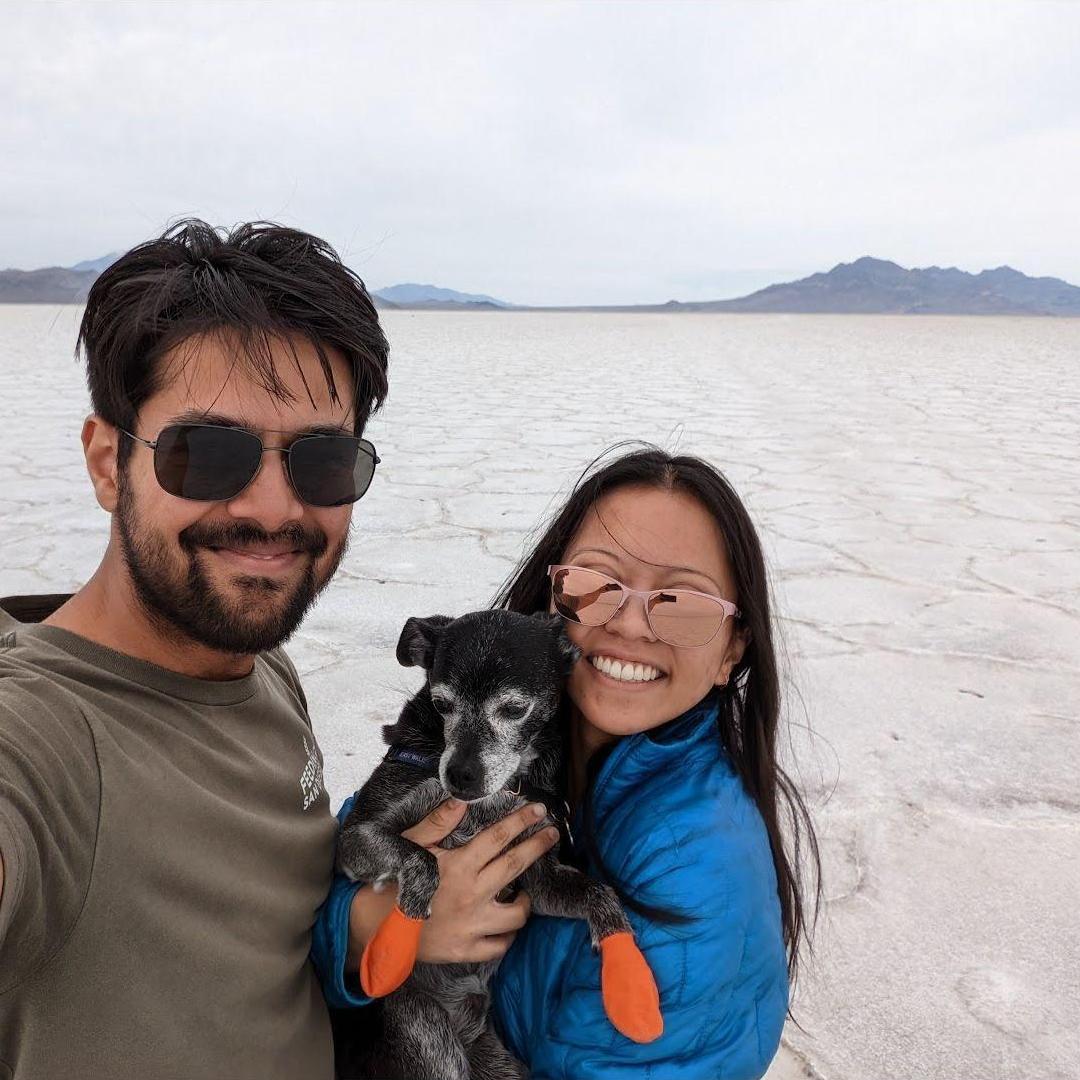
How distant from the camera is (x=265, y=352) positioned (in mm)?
1594

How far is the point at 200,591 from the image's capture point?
1546mm

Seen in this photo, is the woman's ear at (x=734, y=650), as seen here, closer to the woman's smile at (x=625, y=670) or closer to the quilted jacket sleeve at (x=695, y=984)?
the woman's smile at (x=625, y=670)

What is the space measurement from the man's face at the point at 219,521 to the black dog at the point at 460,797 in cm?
48

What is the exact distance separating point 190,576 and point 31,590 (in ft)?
12.4

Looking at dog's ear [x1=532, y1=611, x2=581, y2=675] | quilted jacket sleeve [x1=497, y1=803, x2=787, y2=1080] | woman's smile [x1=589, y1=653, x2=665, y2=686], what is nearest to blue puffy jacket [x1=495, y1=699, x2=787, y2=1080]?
quilted jacket sleeve [x1=497, y1=803, x2=787, y2=1080]

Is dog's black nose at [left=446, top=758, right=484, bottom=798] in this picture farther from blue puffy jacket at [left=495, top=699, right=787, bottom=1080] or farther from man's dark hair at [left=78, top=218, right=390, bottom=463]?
man's dark hair at [left=78, top=218, right=390, bottom=463]

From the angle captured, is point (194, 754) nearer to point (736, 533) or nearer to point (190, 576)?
point (190, 576)

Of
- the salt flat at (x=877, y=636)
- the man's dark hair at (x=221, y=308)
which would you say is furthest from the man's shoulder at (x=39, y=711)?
the salt flat at (x=877, y=636)

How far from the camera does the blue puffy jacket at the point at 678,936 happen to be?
4.92 ft

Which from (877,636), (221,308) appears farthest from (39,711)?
(877,636)

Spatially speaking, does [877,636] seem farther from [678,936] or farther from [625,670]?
[678,936]

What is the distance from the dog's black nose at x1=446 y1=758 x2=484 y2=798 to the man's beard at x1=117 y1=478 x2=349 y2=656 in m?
0.46

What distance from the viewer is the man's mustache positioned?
155 centimetres

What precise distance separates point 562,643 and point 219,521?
2.55ft
